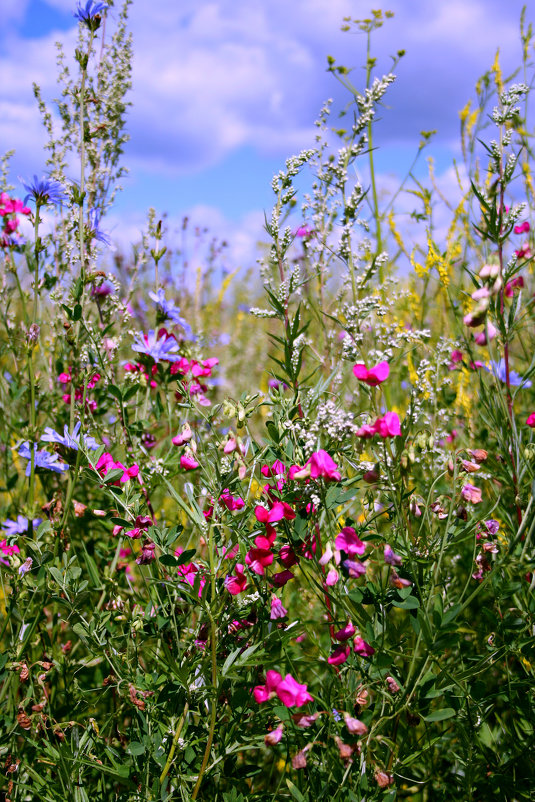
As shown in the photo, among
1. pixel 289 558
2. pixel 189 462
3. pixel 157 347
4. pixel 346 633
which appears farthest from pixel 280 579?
pixel 157 347

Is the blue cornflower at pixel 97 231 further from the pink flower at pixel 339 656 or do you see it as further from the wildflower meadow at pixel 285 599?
the pink flower at pixel 339 656

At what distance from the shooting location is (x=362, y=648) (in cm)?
97

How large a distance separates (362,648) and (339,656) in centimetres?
4

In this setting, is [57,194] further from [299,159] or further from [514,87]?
[514,87]

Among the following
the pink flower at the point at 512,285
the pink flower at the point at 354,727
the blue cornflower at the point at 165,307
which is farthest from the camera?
the pink flower at the point at 512,285

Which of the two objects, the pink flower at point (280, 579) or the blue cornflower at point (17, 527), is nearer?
the pink flower at point (280, 579)

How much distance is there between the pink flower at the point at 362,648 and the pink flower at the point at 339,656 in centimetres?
2

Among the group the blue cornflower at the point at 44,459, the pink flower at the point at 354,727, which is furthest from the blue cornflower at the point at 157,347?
the pink flower at the point at 354,727

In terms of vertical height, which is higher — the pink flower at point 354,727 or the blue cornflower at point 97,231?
the blue cornflower at point 97,231

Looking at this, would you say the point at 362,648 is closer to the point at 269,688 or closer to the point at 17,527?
the point at 269,688

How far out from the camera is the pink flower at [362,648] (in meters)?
0.98

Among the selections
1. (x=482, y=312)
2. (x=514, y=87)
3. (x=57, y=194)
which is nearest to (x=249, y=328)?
(x=57, y=194)

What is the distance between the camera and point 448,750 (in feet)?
4.36

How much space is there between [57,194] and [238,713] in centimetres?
133
